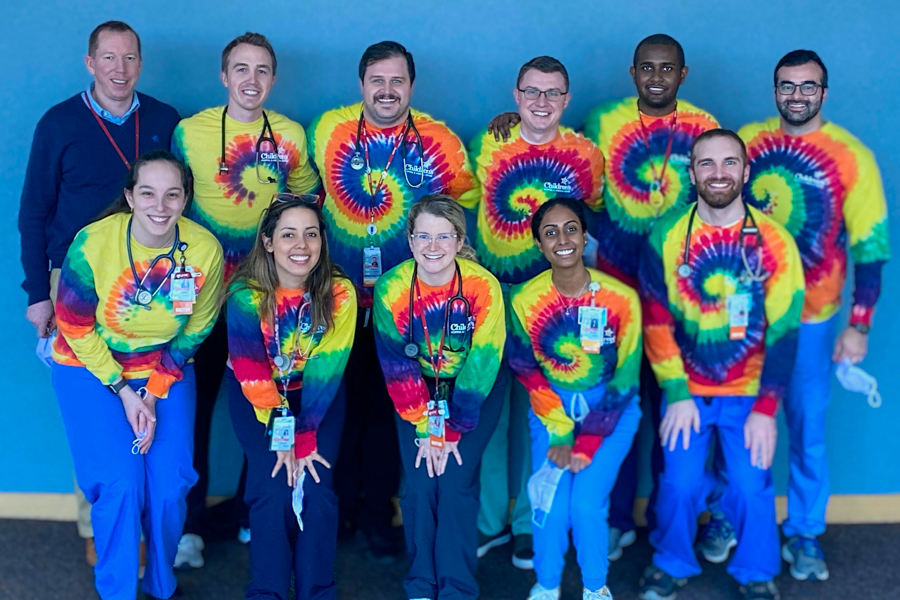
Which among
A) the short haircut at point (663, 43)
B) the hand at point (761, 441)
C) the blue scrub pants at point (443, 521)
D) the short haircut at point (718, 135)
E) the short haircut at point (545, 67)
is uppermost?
the short haircut at point (663, 43)

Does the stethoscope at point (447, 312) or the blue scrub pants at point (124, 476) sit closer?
the blue scrub pants at point (124, 476)

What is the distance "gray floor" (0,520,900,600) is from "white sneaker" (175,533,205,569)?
4 centimetres

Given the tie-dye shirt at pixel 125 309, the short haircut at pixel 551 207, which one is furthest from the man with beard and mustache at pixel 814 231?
the tie-dye shirt at pixel 125 309

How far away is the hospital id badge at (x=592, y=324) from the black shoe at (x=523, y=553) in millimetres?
986

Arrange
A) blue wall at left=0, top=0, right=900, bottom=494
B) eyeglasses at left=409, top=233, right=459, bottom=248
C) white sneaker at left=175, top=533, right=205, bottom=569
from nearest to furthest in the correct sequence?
eyeglasses at left=409, top=233, right=459, bottom=248, white sneaker at left=175, top=533, right=205, bottom=569, blue wall at left=0, top=0, right=900, bottom=494

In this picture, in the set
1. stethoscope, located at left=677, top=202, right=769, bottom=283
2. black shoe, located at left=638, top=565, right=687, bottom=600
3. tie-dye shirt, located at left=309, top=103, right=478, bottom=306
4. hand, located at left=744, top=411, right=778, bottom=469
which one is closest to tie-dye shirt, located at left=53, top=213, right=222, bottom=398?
tie-dye shirt, located at left=309, top=103, right=478, bottom=306

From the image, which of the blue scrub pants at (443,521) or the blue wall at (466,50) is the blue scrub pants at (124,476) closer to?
the blue scrub pants at (443,521)

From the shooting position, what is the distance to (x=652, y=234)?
3188 mm

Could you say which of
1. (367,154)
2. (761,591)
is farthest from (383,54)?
(761,591)

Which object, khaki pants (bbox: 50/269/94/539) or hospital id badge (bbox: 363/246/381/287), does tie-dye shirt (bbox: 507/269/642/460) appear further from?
khaki pants (bbox: 50/269/94/539)

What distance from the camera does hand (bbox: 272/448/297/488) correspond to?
9.78ft

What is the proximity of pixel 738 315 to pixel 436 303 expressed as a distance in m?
1.10

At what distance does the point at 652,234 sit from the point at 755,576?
133cm

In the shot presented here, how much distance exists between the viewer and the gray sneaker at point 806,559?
3400mm
